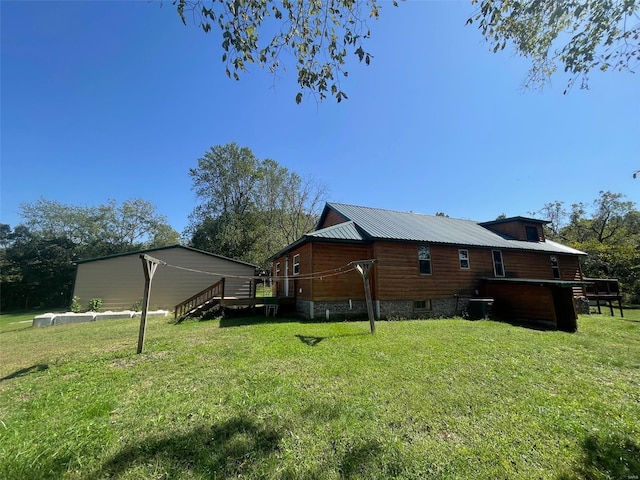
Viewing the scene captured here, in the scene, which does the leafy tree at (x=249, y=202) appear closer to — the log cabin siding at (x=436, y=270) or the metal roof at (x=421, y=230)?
the metal roof at (x=421, y=230)

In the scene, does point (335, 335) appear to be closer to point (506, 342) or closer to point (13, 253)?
point (506, 342)

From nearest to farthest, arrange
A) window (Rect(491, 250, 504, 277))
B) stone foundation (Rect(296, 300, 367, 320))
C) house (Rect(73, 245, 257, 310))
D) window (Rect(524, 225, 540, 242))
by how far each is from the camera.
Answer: stone foundation (Rect(296, 300, 367, 320)), window (Rect(491, 250, 504, 277)), house (Rect(73, 245, 257, 310)), window (Rect(524, 225, 540, 242))

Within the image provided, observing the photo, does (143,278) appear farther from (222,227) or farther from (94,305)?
(222,227)

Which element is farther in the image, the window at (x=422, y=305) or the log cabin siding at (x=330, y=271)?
the window at (x=422, y=305)

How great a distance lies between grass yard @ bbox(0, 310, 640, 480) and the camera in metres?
2.66

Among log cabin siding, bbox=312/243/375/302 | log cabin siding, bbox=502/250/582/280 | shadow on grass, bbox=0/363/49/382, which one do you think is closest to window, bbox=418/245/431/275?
log cabin siding, bbox=312/243/375/302

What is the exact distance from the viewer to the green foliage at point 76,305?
15641 mm

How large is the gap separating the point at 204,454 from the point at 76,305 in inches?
739

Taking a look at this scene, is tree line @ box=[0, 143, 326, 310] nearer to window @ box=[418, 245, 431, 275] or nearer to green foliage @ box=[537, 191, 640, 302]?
window @ box=[418, 245, 431, 275]

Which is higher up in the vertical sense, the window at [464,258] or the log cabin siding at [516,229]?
the log cabin siding at [516,229]

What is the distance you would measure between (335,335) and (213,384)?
168 inches

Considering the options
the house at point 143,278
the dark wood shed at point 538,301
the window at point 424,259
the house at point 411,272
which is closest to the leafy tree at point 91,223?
the house at point 143,278

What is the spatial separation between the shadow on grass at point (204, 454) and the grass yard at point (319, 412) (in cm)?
1

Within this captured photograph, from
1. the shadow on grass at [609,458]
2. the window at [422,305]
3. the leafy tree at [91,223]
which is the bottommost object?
the shadow on grass at [609,458]
